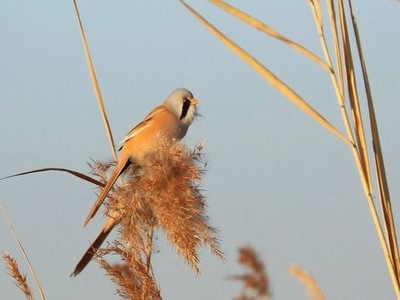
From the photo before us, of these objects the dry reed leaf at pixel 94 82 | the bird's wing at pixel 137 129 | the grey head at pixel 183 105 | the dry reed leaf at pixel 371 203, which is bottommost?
the dry reed leaf at pixel 371 203

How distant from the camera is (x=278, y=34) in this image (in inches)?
57.6

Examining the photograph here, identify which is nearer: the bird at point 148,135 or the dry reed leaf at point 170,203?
the dry reed leaf at point 170,203

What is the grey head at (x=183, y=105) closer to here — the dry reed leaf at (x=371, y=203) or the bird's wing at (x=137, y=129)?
the bird's wing at (x=137, y=129)

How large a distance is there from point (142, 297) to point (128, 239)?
1.17ft

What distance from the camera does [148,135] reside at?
3336 millimetres

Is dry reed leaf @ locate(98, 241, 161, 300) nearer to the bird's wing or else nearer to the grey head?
the bird's wing

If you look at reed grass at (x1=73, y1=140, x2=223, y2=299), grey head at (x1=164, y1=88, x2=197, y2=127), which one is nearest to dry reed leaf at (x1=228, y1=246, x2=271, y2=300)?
reed grass at (x1=73, y1=140, x2=223, y2=299)

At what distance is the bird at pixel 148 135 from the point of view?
8.82ft

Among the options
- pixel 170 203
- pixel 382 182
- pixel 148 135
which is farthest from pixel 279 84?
pixel 148 135

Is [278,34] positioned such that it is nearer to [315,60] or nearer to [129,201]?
[315,60]

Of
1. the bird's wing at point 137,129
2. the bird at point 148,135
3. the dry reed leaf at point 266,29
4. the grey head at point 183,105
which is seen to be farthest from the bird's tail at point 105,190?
the dry reed leaf at point 266,29

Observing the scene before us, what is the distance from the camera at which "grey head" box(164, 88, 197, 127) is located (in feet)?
12.8

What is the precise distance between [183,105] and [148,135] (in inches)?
28.3

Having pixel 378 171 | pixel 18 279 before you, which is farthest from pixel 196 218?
pixel 378 171
